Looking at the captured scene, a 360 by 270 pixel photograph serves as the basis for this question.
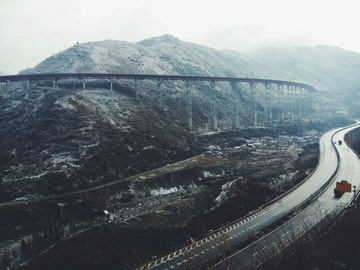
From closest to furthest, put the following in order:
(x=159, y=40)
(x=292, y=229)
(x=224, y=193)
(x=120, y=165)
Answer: (x=292, y=229) → (x=224, y=193) → (x=120, y=165) → (x=159, y=40)

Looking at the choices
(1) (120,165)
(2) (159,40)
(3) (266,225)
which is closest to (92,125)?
(1) (120,165)

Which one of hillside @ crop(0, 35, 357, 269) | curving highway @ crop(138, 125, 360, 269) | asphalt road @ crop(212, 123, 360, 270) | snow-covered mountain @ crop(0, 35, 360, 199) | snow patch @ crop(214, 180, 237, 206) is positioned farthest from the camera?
snow-covered mountain @ crop(0, 35, 360, 199)

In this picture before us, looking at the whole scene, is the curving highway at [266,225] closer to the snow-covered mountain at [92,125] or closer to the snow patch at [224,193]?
the snow patch at [224,193]

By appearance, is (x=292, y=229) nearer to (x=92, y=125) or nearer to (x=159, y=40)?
(x=92, y=125)

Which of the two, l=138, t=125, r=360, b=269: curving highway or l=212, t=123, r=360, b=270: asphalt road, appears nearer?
l=212, t=123, r=360, b=270: asphalt road

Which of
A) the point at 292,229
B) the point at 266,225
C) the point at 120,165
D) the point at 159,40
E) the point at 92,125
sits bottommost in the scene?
the point at 266,225

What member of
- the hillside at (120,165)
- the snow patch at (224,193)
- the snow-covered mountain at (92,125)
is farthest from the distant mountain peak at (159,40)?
the snow patch at (224,193)

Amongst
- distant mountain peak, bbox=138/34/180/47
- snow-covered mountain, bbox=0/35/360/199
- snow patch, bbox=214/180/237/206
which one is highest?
distant mountain peak, bbox=138/34/180/47

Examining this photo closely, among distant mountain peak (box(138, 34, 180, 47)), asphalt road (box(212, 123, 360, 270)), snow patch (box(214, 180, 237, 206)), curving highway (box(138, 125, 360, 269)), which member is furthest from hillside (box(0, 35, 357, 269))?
distant mountain peak (box(138, 34, 180, 47))

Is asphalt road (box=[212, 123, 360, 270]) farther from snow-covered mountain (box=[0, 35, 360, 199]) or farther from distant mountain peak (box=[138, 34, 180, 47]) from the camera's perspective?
distant mountain peak (box=[138, 34, 180, 47])
